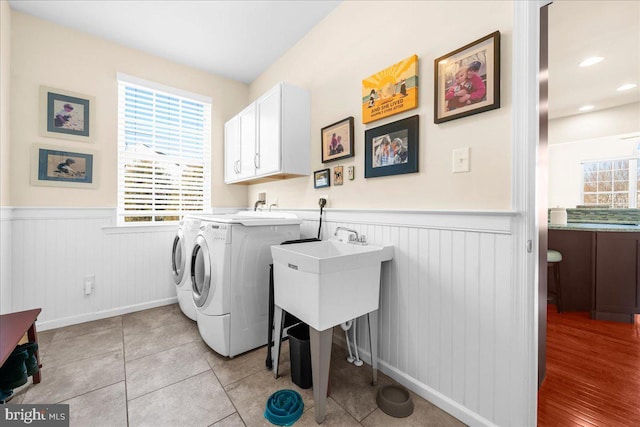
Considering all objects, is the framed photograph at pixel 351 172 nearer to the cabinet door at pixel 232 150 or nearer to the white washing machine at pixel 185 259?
the white washing machine at pixel 185 259

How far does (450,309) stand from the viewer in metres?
1.39

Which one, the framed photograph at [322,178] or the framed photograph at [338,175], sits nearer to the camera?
the framed photograph at [338,175]

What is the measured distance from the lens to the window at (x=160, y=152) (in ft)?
8.77

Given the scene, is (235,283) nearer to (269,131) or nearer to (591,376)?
(269,131)

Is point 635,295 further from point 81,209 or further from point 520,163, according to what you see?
point 81,209

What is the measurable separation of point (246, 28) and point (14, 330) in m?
2.64

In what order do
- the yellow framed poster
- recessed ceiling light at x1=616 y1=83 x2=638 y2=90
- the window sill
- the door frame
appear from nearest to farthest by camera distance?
the door frame
the yellow framed poster
the window sill
recessed ceiling light at x1=616 y1=83 x2=638 y2=90

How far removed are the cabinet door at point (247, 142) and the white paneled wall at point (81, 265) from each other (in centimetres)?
112

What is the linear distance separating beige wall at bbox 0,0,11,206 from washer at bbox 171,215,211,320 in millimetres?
1229

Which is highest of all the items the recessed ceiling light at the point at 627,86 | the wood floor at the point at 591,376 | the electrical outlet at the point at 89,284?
the recessed ceiling light at the point at 627,86

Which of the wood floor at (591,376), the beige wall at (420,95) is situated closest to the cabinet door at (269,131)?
the beige wall at (420,95)

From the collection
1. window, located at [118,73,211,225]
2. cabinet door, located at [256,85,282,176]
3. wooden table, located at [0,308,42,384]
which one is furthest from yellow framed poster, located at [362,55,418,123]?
wooden table, located at [0,308,42,384]

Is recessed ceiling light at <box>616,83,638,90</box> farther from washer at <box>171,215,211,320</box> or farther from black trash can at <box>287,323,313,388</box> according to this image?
washer at <box>171,215,211,320</box>

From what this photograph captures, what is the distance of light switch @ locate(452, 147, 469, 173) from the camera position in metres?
1.34
